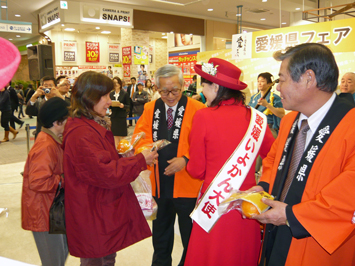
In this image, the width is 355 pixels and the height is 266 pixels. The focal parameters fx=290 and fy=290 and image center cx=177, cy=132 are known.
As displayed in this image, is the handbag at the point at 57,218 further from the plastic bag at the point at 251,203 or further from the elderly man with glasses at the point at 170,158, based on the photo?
the plastic bag at the point at 251,203

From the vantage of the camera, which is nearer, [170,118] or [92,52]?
[170,118]

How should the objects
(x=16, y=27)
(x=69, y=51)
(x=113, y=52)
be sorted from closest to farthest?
(x=16, y=27) → (x=69, y=51) → (x=113, y=52)

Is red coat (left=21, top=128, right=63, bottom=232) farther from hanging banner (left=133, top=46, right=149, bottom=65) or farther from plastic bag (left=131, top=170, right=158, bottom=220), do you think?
hanging banner (left=133, top=46, right=149, bottom=65)

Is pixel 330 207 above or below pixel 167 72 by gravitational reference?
below

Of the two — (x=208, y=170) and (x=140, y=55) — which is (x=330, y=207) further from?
(x=140, y=55)

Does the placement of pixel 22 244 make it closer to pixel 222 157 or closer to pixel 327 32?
→ pixel 222 157

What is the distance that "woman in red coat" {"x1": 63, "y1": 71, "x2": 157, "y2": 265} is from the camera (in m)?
1.49

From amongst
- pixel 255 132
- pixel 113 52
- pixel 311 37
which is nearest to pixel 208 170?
pixel 255 132

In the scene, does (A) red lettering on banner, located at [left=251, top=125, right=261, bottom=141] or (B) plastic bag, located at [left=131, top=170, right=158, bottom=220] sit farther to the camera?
(B) plastic bag, located at [left=131, top=170, right=158, bottom=220]

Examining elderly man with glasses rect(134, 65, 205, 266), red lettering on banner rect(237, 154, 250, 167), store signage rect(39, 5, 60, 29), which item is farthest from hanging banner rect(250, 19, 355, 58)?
store signage rect(39, 5, 60, 29)

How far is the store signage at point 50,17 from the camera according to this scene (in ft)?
29.0

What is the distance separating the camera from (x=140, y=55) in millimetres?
10773

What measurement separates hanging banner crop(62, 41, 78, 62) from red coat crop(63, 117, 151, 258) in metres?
13.0

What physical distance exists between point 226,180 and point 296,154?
0.45 m
